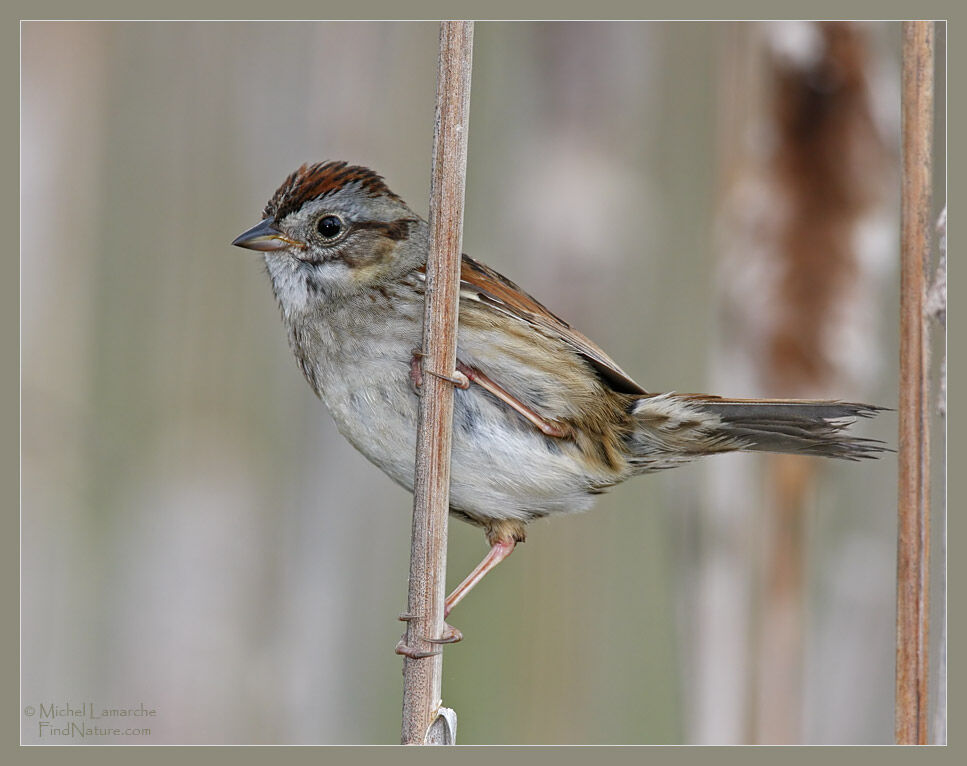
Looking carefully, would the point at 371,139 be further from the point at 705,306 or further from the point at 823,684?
the point at 823,684

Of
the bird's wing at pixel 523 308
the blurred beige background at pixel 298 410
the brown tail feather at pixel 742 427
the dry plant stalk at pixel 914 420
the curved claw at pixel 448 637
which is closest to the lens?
the dry plant stalk at pixel 914 420

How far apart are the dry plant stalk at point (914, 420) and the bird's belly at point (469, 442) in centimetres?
78

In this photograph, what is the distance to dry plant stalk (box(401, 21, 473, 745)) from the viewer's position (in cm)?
180

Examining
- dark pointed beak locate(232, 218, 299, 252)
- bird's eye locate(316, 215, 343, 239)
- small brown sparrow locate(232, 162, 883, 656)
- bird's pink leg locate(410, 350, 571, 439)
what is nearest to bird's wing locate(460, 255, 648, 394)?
small brown sparrow locate(232, 162, 883, 656)

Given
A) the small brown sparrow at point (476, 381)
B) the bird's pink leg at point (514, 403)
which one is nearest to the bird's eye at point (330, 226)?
the small brown sparrow at point (476, 381)

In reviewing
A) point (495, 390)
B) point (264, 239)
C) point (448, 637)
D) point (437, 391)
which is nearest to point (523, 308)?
point (495, 390)

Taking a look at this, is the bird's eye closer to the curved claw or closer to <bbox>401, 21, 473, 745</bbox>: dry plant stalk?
<bbox>401, 21, 473, 745</bbox>: dry plant stalk

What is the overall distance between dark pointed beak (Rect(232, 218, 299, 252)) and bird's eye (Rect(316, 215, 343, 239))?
0.07 metres

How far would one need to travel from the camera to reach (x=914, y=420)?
177 cm

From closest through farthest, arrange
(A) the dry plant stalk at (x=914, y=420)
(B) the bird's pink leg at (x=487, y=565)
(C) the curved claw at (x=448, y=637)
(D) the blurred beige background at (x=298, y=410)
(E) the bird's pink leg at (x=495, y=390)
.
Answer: (A) the dry plant stalk at (x=914, y=420)
(C) the curved claw at (x=448, y=637)
(E) the bird's pink leg at (x=495, y=390)
(B) the bird's pink leg at (x=487, y=565)
(D) the blurred beige background at (x=298, y=410)

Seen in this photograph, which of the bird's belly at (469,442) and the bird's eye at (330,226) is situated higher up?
the bird's eye at (330,226)

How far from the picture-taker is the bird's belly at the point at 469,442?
7.27ft

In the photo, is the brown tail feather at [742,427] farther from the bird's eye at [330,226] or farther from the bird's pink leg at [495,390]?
the bird's eye at [330,226]

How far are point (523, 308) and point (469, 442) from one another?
328 mm
